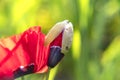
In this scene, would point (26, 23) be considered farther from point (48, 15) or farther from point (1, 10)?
point (48, 15)

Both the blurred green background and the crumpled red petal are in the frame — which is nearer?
the crumpled red petal

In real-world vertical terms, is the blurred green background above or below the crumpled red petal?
below

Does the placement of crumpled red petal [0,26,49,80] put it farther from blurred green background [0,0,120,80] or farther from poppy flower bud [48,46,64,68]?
blurred green background [0,0,120,80]

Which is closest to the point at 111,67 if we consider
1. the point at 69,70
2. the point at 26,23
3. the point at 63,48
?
the point at 26,23

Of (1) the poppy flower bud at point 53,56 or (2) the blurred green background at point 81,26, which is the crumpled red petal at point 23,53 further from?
(2) the blurred green background at point 81,26

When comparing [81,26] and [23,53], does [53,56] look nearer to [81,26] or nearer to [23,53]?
[23,53]

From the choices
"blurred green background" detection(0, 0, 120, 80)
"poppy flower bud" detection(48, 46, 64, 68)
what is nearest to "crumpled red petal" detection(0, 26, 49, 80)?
"poppy flower bud" detection(48, 46, 64, 68)

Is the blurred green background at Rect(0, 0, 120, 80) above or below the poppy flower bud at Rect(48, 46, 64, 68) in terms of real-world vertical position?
below

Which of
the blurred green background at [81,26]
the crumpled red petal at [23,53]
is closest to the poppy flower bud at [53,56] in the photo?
Answer: the crumpled red petal at [23,53]

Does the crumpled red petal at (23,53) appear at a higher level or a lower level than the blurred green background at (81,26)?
higher
